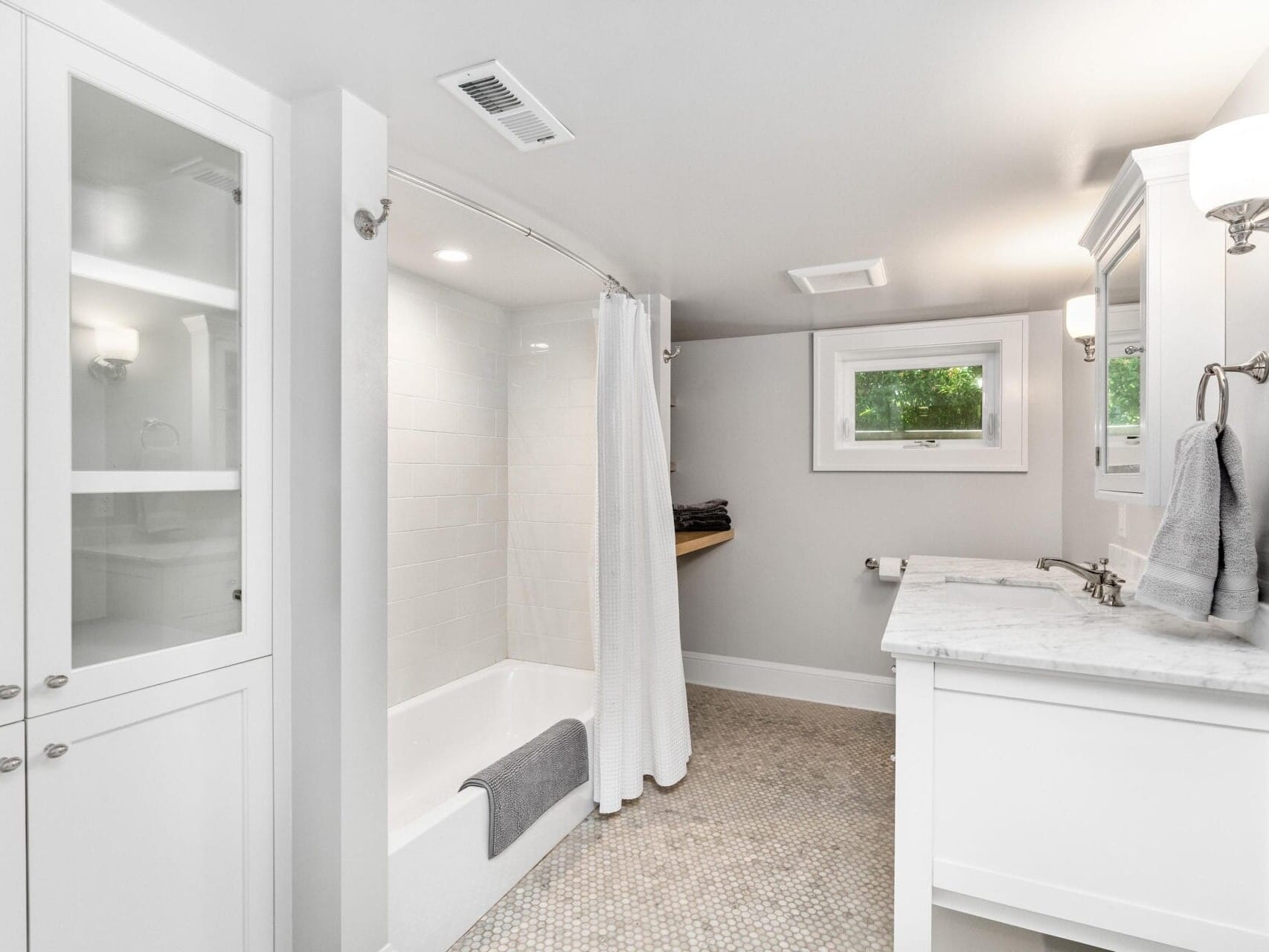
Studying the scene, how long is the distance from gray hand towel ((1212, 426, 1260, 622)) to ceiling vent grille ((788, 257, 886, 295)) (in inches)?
56.2

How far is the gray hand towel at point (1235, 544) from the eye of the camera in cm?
130

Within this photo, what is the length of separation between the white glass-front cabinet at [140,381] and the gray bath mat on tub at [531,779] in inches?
35.5

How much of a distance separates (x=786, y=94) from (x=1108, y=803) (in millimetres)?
1554

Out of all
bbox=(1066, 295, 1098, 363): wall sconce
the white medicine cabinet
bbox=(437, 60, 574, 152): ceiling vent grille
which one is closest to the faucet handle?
Answer: the white medicine cabinet

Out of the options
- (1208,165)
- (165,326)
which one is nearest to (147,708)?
(165,326)

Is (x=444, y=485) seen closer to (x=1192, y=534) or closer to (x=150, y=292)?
(x=150, y=292)

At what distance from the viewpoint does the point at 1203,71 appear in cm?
134

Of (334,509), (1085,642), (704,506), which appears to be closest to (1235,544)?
(1085,642)

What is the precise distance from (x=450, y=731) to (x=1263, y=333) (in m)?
2.95

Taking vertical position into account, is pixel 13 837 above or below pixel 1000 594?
below

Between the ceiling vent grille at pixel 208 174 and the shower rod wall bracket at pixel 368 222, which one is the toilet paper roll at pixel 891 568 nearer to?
the shower rod wall bracket at pixel 368 222

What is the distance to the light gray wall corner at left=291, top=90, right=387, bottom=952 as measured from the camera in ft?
4.71

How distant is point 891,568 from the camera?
3.41 metres

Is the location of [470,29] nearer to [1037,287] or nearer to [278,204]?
[278,204]
